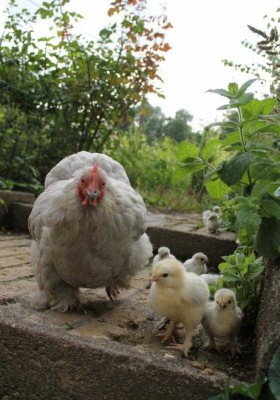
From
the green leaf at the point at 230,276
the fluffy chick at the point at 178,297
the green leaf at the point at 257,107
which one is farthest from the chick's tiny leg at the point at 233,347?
the green leaf at the point at 257,107

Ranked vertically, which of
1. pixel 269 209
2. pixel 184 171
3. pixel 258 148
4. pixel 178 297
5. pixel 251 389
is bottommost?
pixel 251 389

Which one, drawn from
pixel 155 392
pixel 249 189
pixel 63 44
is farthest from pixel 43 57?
pixel 155 392

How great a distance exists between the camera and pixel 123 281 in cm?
283

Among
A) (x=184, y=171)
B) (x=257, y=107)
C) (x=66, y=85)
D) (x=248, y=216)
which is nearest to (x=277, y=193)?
(x=248, y=216)

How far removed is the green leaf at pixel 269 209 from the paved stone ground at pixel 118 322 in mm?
612

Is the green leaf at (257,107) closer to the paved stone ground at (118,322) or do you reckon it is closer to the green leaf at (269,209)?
the green leaf at (269,209)

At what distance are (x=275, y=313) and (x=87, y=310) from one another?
1.31m

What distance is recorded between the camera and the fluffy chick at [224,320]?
2018 millimetres

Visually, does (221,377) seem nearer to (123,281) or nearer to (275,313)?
(275,313)

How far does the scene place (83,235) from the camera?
7.74ft

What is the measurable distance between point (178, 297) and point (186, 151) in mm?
678

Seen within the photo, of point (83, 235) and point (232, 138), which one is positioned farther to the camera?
point (83, 235)

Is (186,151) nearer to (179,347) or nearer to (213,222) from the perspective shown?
(179,347)

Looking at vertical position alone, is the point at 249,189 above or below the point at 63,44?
below
